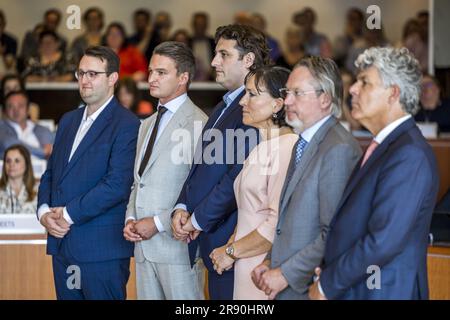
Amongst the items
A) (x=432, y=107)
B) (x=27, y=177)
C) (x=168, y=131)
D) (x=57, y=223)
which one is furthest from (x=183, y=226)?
(x=432, y=107)

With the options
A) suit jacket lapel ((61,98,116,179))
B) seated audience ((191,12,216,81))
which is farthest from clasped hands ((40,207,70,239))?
seated audience ((191,12,216,81))

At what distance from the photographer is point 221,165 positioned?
12.4 ft

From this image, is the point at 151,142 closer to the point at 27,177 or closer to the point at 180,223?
the point at 180,223

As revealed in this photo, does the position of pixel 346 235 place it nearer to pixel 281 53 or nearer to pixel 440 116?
pixel 440 116

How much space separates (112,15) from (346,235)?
9.51 metres

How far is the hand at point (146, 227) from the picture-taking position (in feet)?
12.9

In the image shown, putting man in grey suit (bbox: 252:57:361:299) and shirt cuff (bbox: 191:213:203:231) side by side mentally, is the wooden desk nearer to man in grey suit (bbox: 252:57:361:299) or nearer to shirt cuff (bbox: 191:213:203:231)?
shirt cuff (bbox: 191:213:203:231)

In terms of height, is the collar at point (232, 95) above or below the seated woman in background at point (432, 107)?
above

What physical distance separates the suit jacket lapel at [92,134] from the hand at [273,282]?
49.4 inches

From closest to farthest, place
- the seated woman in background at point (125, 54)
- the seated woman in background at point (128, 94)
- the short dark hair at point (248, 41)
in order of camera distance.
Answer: the short dark hair at point (248, 41) → the seated woman in background at point (128, 94) → the seated woman in background at point (125, 54)

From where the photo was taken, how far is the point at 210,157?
3.79m

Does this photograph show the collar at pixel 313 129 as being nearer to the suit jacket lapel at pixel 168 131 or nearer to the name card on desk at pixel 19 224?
the suit jacket lapel at pixel 168 131

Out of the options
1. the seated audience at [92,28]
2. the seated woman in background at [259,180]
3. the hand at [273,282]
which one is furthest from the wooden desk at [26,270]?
the seated audience at [92,28]

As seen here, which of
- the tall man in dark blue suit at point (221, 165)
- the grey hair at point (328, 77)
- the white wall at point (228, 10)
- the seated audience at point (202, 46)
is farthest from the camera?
the white wall at point (228, 10)
